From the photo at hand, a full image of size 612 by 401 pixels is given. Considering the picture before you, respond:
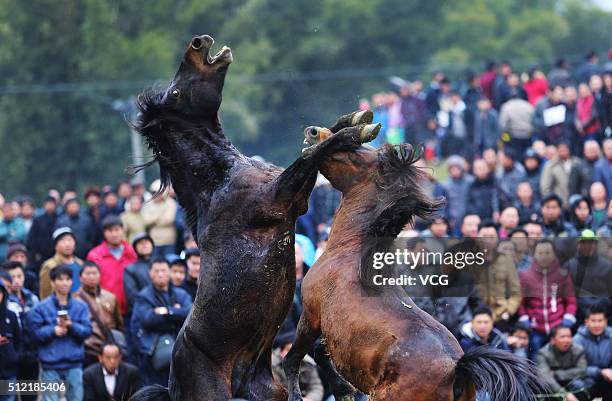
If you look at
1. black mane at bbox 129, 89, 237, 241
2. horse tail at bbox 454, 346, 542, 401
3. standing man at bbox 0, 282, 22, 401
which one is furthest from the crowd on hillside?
horse tail at bbox 454, 346, 542, 401

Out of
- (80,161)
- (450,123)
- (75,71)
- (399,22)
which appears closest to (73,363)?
(450,123)

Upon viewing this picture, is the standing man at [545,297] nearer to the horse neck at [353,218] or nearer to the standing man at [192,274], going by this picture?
the standing man at [192,274]

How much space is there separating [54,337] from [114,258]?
2135 mm

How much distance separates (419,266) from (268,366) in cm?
155

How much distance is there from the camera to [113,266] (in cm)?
1319

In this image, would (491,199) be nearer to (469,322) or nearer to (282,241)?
(469,322)

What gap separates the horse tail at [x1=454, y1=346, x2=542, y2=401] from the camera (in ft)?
22.9

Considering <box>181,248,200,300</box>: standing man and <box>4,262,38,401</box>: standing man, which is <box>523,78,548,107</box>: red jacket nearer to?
<box>181,248,200,300</box>: standing man

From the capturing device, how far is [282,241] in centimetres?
→ 784

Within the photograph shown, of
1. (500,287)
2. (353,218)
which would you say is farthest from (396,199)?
(500,287)

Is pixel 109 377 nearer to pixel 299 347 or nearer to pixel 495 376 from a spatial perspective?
pixel 299 347

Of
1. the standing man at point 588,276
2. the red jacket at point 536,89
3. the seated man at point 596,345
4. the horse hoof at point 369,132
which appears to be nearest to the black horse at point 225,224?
the horse hoof at point 369,132

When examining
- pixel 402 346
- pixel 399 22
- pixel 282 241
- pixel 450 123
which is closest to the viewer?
pixel 402 346

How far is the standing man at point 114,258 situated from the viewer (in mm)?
13000
